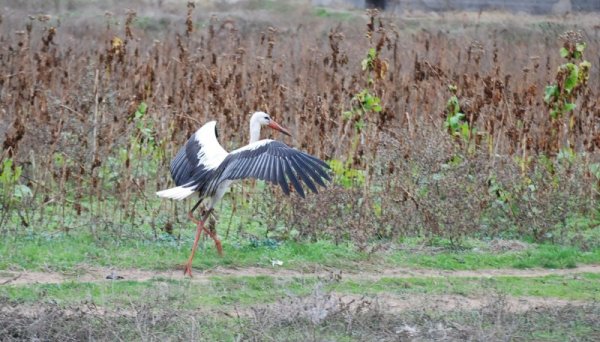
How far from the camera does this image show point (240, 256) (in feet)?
31.7

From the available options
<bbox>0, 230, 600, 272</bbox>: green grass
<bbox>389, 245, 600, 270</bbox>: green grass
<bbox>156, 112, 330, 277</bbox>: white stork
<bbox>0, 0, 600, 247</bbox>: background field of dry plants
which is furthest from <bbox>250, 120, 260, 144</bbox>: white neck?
<bbox>389, 245, 600, 270</bbox>: green grass

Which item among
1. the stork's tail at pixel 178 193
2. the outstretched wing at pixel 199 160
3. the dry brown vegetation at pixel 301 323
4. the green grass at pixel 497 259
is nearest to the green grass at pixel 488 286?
the green grass at pixel 497 259

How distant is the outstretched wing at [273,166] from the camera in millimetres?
8773

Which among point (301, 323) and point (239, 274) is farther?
point (239, 274)

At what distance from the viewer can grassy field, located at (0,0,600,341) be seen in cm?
737

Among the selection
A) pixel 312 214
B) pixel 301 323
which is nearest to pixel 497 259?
pixel 312 214

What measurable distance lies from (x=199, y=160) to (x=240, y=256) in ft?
3.36

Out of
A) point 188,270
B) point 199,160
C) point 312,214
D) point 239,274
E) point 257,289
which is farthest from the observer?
point 312,214

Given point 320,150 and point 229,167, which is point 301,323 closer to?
point 229,167

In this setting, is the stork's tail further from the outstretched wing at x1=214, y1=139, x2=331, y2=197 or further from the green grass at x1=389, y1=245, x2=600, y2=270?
the green grass at x1=389, y1=245, x2=600, y2=270

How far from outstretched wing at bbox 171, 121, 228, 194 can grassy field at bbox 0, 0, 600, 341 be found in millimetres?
606

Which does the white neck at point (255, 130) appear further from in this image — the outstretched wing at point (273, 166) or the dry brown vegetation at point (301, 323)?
the dry brown vegetation at point (301, 323)

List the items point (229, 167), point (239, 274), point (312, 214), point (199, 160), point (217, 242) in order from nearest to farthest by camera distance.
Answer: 1. point (239, 274)
2. point (229, 167)
3. point (217, 242)
4. point (199, 160)
5. point (312, 214)

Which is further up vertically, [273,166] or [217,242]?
[273,166]
